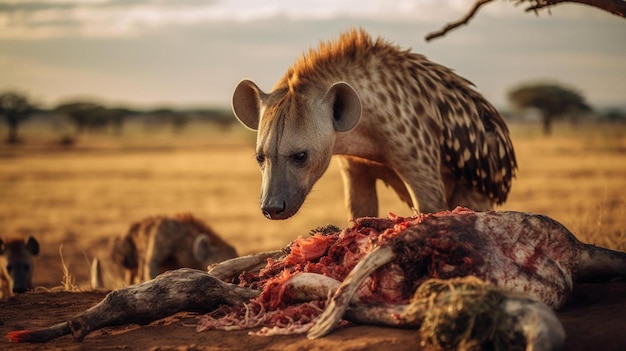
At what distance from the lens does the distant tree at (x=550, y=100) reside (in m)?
56.3

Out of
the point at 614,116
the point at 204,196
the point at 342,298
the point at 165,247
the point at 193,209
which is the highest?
the point at 342,298

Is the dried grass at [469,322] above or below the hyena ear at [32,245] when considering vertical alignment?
above

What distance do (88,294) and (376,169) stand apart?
8.33 ft

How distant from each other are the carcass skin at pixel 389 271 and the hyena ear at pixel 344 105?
1.00 meters

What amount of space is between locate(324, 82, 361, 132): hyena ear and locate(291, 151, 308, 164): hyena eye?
1.40ft

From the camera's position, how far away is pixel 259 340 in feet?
13.3

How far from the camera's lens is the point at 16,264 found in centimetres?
934

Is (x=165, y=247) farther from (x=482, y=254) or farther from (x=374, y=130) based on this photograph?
(x=482, y=254)

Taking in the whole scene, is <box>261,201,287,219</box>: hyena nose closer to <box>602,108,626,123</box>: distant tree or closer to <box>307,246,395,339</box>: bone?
<box>307,246,395,339</box>: bone

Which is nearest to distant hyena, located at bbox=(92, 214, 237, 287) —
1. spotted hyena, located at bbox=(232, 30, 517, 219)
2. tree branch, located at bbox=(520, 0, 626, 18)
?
spotted hyena, located at bbox=(232, 30, 517, 219)

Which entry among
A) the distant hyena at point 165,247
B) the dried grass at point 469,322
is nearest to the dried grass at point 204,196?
the distant hyena at point 165,247

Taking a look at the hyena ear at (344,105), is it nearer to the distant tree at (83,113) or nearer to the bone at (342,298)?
the bone at (342,298)

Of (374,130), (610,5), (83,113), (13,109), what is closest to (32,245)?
(374,130)

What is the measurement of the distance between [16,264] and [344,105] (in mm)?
5631
